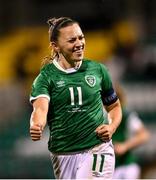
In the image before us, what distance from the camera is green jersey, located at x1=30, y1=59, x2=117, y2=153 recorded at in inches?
190

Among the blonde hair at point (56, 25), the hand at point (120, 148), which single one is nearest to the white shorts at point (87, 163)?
the blonde hair at point (56, 25)

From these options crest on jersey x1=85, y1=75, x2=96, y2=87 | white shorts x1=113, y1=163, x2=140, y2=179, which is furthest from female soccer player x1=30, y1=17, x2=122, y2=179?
white shorts x1=113, y1=163, x2=140, y2=179

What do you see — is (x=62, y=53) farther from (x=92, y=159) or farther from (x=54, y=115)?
(x=92, y=159)

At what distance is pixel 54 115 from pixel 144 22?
37.0 feet

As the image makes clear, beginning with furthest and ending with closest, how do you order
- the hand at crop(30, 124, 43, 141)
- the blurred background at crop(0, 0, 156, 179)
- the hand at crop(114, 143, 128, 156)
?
the blurred background at crop(0, 0, 156, 179) < the hand at crop(114, 143, 128, 156) < the hand at crop(30, 124, 43, 141)

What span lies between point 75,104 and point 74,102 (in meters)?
0.02

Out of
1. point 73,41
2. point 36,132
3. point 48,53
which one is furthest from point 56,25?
point 48,53

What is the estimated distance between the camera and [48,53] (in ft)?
33.1

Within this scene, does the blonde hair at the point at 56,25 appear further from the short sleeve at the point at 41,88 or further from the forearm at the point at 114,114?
the forearm at the point at 114,114

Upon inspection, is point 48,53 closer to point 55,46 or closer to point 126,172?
point 126,172

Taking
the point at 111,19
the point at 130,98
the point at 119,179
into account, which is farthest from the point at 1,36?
the point at 119,179

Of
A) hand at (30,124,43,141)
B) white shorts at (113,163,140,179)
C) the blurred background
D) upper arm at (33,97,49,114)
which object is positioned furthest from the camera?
the blurred background

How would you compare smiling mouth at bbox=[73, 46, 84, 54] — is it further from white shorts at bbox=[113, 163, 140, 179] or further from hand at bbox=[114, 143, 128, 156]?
white shorts at bbox=[113, 163, 140, 179]

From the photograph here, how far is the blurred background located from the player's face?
5.40m
